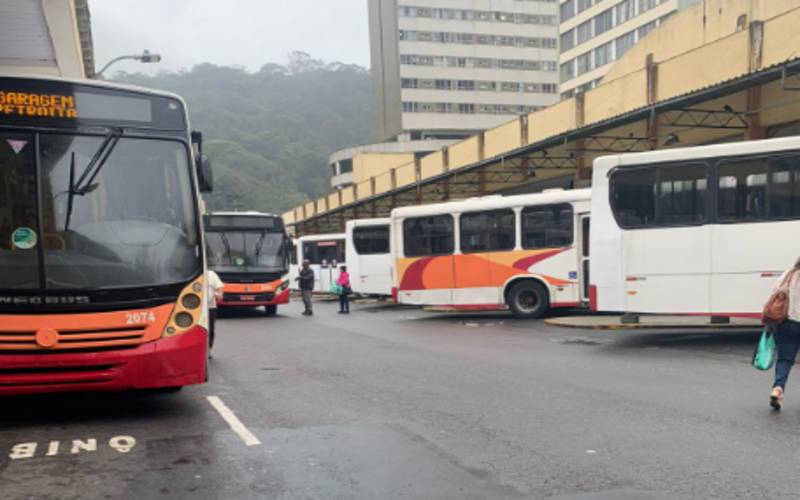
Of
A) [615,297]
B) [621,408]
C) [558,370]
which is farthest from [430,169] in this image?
[621,408]

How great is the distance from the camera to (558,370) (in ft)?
33.5

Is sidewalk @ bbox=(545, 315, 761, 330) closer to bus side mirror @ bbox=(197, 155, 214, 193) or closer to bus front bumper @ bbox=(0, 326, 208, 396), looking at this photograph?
bus side mirror @ bbox=(197, 155, 214, 193)

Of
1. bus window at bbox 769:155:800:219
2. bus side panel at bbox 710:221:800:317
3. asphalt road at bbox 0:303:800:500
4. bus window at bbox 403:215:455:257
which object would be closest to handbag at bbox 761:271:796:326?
asphalt road at bbox 0:303:800:500

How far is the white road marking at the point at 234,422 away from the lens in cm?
628

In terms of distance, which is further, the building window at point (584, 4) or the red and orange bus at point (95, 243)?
the building window at point (584, 4)

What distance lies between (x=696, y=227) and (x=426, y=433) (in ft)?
25.8

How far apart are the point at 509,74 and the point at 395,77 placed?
16.2 meters

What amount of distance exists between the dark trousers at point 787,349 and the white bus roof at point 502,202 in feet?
35.4

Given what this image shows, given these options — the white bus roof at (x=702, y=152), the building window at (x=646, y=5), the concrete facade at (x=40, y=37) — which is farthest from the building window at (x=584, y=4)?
the white bus roof at (x=702, y=152)

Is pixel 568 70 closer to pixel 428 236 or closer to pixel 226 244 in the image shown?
pixel 428 236

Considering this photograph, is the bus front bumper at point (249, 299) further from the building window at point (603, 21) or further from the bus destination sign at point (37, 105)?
the building window at point (603, 21)

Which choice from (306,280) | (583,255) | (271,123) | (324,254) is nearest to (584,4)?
(324,254)

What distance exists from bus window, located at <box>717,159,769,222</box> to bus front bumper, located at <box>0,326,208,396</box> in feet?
29.5

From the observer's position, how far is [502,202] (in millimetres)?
19453
